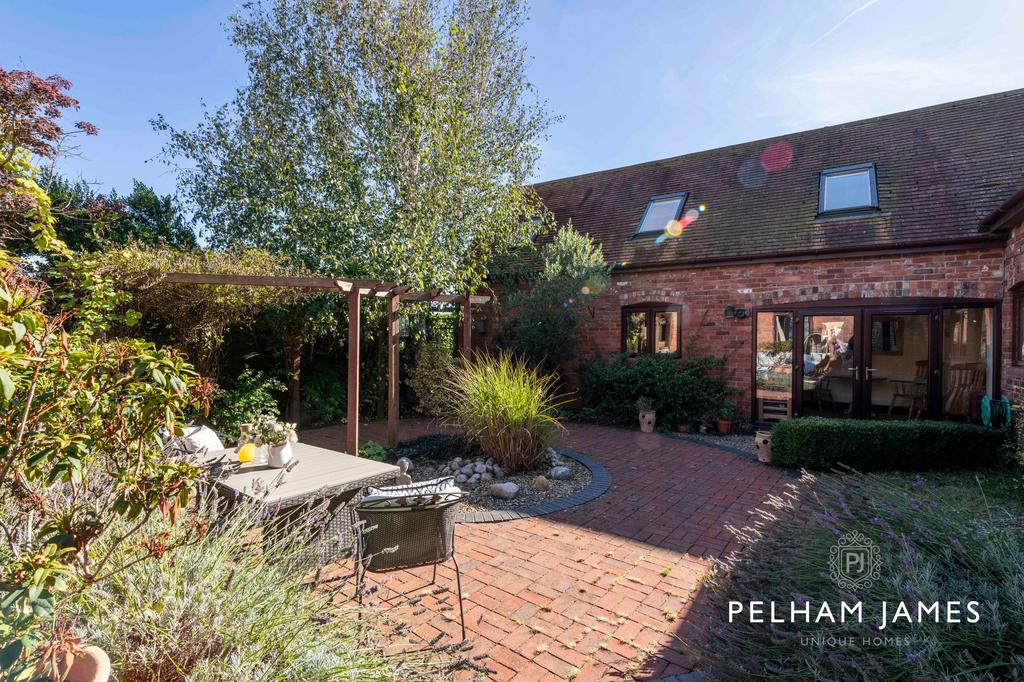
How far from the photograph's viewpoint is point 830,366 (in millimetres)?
8516

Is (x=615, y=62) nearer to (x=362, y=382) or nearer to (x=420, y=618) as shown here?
(x=362, y=382)

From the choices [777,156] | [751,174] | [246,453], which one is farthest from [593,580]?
[777,156]

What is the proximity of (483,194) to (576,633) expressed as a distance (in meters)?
7.29

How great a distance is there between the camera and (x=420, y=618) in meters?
2.95

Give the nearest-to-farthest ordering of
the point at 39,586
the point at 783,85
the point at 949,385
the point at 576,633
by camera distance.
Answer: the point at 39,586 < the point at 576,633 < the point at 783,85 < the point at 949,385

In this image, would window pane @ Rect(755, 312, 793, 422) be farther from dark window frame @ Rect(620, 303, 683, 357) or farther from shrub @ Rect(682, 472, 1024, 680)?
shrub @ Rect(682, 472, 1024, 680)

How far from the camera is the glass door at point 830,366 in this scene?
27.2 feet

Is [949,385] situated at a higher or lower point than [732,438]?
higher

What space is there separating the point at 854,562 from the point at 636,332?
850 centimetres

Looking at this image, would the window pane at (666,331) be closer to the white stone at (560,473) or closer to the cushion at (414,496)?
the white stone at (560,473)

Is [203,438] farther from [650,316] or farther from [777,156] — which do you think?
[777,156]

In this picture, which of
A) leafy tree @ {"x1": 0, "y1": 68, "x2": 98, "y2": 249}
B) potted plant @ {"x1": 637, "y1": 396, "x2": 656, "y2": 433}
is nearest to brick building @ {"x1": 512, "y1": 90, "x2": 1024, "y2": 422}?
potted plant @ {"x1": 637, "y1": 396, "x2": 656, "y2": 433}

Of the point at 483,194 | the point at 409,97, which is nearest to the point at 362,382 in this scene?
the point at 483,194

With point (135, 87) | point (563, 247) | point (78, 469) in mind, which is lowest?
point (78, 469)
